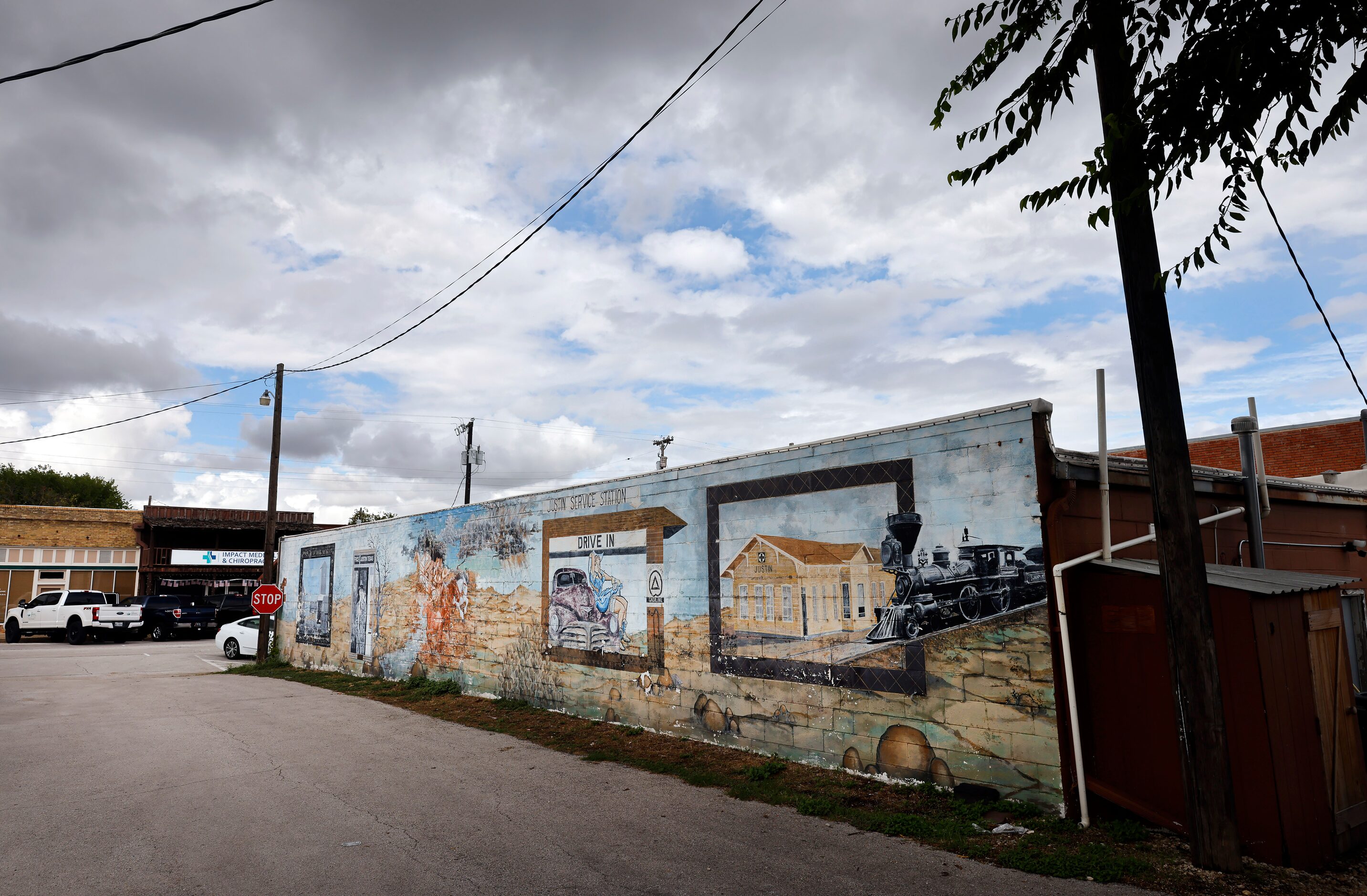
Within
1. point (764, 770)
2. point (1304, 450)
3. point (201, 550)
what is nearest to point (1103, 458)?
point (764, 770)

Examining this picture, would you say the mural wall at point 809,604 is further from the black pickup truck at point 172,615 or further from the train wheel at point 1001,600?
the black pickup truck at point 172,615

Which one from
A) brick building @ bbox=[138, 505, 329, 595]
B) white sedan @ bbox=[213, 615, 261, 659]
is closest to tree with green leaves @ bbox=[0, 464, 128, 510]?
brick building @ bbox=[138, 505, 329, 595]

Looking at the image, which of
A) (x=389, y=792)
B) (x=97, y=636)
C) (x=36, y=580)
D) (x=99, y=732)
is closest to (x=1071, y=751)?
(x=389, y=792)

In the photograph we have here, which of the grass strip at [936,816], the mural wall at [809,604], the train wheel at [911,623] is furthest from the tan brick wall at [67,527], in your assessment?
the train wheel at [911,623]

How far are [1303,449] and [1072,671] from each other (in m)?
24.0

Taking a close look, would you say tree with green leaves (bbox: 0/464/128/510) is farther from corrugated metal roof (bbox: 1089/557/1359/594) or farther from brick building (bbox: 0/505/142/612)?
corrugated metal roof (bbox: 1089/557/1359/594)

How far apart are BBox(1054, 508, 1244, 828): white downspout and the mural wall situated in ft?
0.49

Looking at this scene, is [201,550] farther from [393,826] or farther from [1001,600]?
[1001,600]

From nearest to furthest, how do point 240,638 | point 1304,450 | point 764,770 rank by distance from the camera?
point 764,770 < point 240,638 < point 1304,450

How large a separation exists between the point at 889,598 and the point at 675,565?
3419mm

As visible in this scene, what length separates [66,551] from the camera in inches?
1422

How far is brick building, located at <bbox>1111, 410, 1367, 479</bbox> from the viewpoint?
23906 millimetres

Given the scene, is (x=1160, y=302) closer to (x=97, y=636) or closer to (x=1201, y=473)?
(x=1201, y=473)

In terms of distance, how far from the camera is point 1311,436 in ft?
81.4
